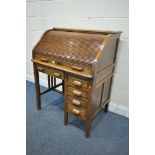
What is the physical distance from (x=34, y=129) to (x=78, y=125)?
0.51 m

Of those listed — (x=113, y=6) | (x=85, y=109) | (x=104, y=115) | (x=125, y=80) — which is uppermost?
(x=113, y=6)

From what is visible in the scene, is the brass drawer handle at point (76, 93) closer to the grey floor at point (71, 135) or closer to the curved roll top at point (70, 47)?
the curved roll top at point (70, 47)

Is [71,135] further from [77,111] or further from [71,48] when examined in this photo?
[71,48]

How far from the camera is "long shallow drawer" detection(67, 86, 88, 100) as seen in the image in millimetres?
1621

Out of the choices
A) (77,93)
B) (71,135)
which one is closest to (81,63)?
(77,93)

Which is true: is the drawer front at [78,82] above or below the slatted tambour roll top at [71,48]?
below

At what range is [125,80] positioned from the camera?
205cm

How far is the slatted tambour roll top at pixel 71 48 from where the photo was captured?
5.14 ft
